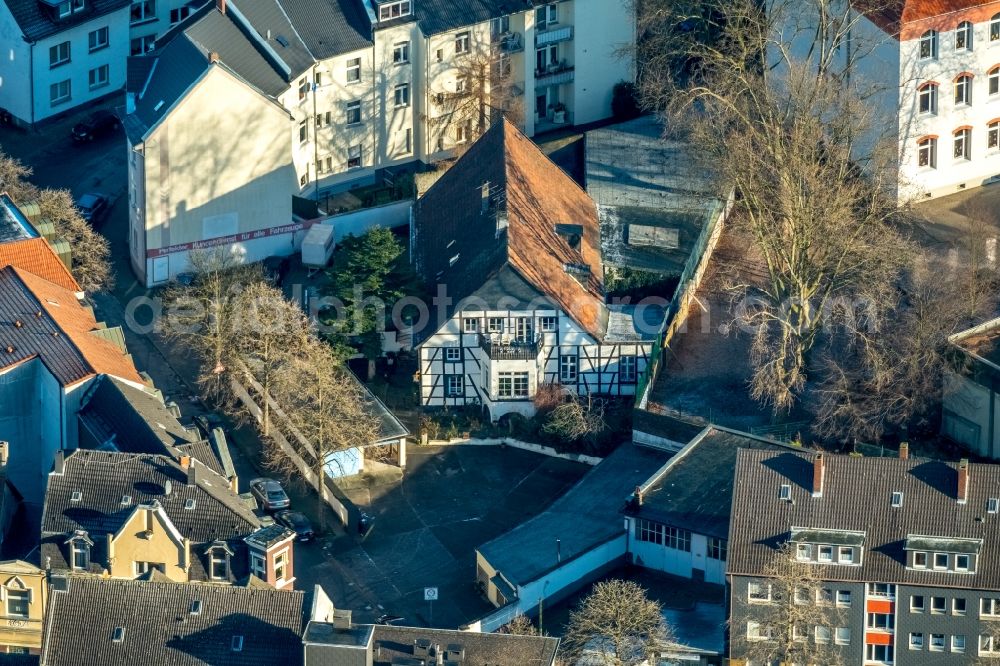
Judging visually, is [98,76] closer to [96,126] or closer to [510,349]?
[96,126]

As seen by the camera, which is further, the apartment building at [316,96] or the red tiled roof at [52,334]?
the apartment building at [316,96]

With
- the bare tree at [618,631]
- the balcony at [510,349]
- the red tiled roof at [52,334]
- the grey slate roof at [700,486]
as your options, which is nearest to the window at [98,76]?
the red tiled roof at [52,334]

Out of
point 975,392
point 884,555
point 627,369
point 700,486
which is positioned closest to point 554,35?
point 627,369

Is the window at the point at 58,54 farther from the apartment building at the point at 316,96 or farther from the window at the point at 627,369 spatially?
the window at the point at 627,369

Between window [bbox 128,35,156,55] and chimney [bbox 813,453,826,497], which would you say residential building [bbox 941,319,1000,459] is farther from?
window [bbox 128,35,156,55]

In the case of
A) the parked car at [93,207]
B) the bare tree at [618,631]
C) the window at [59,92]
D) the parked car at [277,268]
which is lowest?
the bare tree at [618,631]
